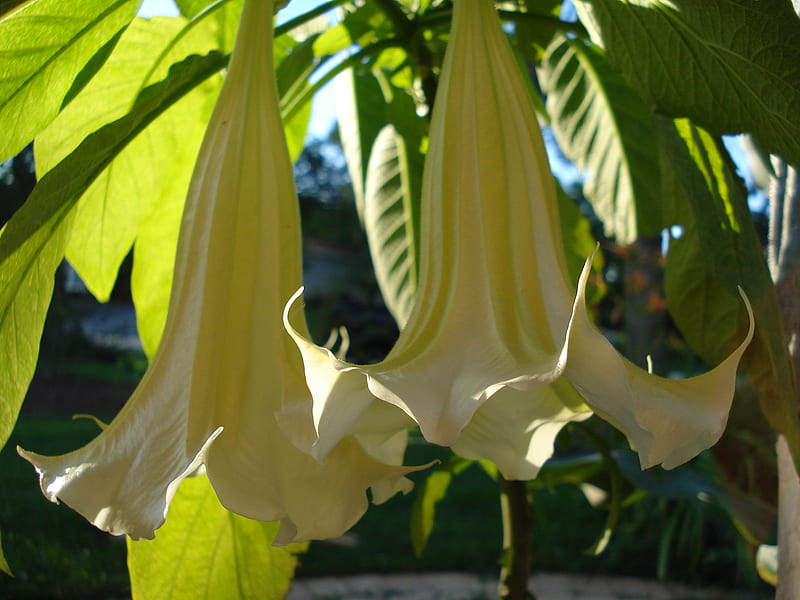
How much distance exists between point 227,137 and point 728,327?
0.34m

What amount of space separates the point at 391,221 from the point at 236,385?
0.45 meters

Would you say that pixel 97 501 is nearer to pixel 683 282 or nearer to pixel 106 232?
pixel 106 232

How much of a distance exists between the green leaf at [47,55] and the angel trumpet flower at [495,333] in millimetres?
203

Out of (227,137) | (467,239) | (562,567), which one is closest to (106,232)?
(227,137)

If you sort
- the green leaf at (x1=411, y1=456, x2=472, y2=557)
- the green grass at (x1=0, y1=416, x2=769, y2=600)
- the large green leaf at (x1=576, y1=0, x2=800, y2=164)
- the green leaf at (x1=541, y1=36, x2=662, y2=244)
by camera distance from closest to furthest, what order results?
the large green leaf at (x1=576, y1=0, x2=800, y2=164)
the green leaf at (x1=411, y1=456, x2=472, y2=557)
the green leaf at (x1=541, y1=36, x2=662, y2=244)
the green grass at (x1=0, y1=416, x2=769, y2=600)

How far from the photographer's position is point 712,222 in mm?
415

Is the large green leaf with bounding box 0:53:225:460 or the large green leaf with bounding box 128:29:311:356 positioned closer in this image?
the large green leaf with bounding box 0:53:225:460

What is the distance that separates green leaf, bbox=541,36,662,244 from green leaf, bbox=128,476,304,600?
1.55 ft

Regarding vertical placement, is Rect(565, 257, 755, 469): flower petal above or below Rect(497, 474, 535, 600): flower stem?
above

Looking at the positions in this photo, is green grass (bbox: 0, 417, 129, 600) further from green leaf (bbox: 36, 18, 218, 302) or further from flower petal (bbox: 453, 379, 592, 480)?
flower petal (bbox: 453, 379, 592, 480)

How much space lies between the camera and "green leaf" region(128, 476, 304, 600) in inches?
17.8

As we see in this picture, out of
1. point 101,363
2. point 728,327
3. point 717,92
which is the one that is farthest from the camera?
point 101,363

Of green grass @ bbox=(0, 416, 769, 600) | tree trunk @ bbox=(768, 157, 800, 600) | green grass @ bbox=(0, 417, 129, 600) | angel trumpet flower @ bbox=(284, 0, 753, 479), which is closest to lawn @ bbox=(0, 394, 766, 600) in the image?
green grass @ bbox=(0, 416, 769, 600)

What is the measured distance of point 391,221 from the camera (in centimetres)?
75
